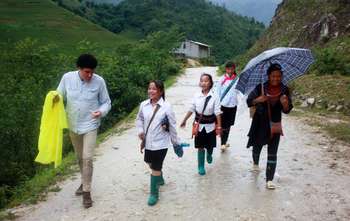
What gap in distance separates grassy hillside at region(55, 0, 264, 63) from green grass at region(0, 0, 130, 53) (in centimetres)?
1410

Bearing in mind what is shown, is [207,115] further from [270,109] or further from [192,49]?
[192,49]

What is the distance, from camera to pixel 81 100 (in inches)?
202

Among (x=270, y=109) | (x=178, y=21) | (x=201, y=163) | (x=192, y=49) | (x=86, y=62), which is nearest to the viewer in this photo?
(x=86, y=62)

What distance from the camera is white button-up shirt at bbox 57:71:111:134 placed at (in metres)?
5.13

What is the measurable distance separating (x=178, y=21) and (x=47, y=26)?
99.6 feet

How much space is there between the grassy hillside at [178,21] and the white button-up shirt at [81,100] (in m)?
74.3

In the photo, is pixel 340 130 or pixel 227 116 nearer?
pixel 227 116

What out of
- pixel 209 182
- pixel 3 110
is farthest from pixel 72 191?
pixel 3 110

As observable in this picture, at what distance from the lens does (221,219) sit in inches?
189

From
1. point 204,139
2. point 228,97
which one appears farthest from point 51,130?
point 228,97

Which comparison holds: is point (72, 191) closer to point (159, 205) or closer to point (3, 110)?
point (159, 205)

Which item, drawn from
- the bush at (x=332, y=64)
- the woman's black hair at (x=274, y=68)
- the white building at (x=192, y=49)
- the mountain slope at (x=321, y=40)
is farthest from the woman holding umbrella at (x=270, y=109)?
the white building at (x=192, y=49)

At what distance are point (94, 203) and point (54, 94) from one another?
1.51 m

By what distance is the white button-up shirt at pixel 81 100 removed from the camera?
5129 mm
